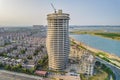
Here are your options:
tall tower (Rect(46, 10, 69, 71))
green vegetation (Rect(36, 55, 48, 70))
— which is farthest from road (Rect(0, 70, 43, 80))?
tall tower (Rect(46, 10, 69, 71))

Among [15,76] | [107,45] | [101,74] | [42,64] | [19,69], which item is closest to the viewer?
[15,76]

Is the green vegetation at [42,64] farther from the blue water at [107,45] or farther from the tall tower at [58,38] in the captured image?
the blue water at [107,45]

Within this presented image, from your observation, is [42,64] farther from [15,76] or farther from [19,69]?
[15,76]

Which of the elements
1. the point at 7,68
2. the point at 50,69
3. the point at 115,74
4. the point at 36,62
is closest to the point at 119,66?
the point at 115,74

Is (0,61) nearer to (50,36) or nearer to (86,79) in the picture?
(50,36)

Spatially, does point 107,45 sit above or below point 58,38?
below

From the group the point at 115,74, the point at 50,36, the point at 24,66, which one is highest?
the point at 50,36

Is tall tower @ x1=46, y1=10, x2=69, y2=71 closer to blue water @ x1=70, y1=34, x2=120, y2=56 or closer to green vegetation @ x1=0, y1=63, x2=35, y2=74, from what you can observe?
green vegetation @ x1=0, y1=63, x2=35, y2=74

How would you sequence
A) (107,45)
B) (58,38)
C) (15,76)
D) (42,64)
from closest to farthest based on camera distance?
(15,76) → (58,38) → (42,64) → (107,45)

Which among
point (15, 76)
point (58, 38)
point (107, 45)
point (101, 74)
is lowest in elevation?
point (101, 74)

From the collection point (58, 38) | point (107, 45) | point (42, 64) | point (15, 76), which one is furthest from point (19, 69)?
point (107, 45)
